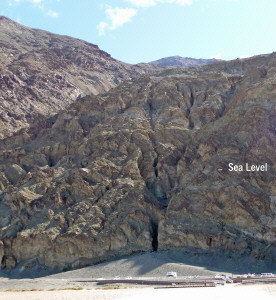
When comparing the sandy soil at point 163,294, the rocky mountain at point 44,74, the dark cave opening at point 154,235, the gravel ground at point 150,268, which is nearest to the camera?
the sandy soil at point 163,294

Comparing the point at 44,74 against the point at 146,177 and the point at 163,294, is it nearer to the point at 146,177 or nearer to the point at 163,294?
the point at 146,177

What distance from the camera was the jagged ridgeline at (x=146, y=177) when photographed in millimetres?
52281

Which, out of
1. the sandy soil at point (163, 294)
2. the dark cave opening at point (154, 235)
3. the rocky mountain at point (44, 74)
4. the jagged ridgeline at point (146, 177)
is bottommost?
the sandy soil at point (163, 294)

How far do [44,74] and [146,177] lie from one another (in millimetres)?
76969

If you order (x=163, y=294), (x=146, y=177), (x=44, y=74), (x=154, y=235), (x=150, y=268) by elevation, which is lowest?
(x=163, y=294)

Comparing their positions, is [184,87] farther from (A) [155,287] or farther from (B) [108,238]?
(A) [155,287]

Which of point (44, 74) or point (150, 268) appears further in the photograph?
point (44, 74)

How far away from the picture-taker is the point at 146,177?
64.3 metres

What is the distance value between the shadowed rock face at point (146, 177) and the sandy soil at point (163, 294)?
37.2ft

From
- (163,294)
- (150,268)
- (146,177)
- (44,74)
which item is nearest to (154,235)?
Result: (150,268)

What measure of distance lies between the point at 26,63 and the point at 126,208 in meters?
89.5

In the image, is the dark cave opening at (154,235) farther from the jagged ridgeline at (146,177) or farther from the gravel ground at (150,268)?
the gravel ground at (150,268)

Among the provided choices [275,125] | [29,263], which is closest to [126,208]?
[29,263]

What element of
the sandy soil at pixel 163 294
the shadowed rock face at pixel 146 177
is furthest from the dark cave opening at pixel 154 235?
the sandy soil at pixel 163 294
